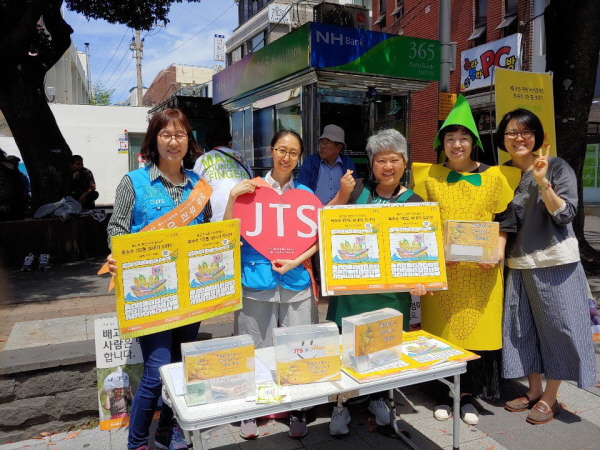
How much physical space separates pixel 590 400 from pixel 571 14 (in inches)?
174

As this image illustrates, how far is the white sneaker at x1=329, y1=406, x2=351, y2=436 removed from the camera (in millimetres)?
3096

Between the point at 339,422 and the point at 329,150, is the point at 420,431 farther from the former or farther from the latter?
the point at 329,150

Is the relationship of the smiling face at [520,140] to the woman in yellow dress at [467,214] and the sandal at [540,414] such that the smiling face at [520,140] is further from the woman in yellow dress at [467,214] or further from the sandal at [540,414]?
the sandal at [540,414]

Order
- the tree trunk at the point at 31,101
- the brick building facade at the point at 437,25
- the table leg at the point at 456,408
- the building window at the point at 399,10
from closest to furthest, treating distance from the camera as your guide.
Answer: the table leg at the point at 456,408
the tree trunk at the point at 31,101
the brick building facade at the point at 437,25
the building window at the point at 399,10

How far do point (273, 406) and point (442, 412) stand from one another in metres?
1.76

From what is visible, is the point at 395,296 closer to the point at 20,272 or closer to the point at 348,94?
the point at 348,94

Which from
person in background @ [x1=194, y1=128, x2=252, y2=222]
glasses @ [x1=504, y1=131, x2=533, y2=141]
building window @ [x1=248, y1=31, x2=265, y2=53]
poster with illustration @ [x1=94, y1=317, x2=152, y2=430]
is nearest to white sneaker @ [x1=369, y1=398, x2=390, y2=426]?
poster with illustration @ [x1=94, y1=317, x2=152, y2=430]

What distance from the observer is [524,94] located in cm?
450

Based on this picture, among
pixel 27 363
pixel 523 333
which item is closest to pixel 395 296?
pixel 523 333

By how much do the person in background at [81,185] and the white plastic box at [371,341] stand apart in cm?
772

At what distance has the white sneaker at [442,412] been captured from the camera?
3301 millimetres

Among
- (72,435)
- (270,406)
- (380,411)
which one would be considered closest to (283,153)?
(270,406)

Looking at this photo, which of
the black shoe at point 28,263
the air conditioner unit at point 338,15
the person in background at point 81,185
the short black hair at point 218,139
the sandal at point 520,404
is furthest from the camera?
the person in background at point 81,185

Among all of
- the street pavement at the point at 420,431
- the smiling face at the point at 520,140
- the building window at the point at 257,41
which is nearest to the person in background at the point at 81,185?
the street pavement at the point at 420,431
